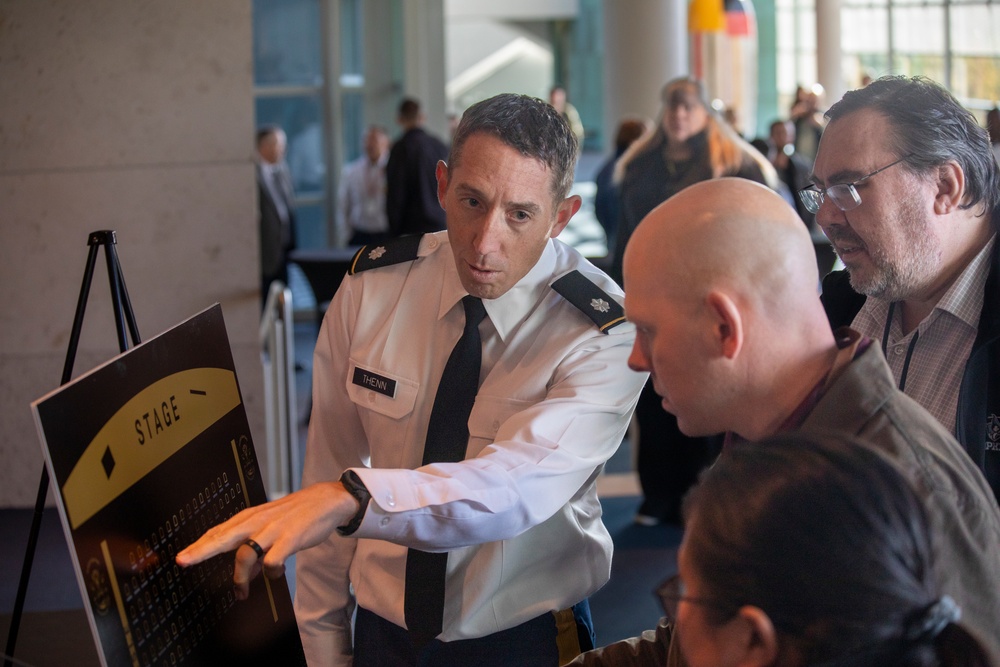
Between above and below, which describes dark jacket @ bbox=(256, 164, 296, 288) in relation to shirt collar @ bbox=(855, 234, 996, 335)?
below

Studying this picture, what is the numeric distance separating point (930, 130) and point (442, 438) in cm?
86

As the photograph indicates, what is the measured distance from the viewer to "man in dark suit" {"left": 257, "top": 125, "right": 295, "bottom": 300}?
7309 mm

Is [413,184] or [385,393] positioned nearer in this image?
[385,393]

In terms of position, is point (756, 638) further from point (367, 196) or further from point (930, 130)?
point (367, 196)

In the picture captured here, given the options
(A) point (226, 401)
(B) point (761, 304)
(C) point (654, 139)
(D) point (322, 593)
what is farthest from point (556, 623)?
(C) point (654, 139)

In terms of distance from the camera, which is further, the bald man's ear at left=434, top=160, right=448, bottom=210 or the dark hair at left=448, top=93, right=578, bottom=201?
the bald man's ear at left=434, top=160, right=448, bottom=210

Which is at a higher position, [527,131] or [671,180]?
[527,131]

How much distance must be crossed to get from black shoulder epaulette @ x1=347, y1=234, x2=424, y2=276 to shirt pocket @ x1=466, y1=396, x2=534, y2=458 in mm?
297

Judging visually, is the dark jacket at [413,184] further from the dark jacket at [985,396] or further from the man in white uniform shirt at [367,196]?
the dark jacket at [985,396]

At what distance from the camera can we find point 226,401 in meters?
1.50

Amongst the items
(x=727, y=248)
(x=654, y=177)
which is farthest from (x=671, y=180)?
(x=727, y=248)

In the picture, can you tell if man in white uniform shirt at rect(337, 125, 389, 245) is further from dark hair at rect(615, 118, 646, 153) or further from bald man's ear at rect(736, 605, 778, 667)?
bald man's ear at rect(736, 605, 778, 667)

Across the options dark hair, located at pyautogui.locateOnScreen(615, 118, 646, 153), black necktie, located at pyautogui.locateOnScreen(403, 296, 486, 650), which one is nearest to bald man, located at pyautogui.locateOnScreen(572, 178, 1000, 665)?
black necktie, located at pyautogui.locateOnScreen(403, 296, 486, 650)

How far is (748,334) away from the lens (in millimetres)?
1091
